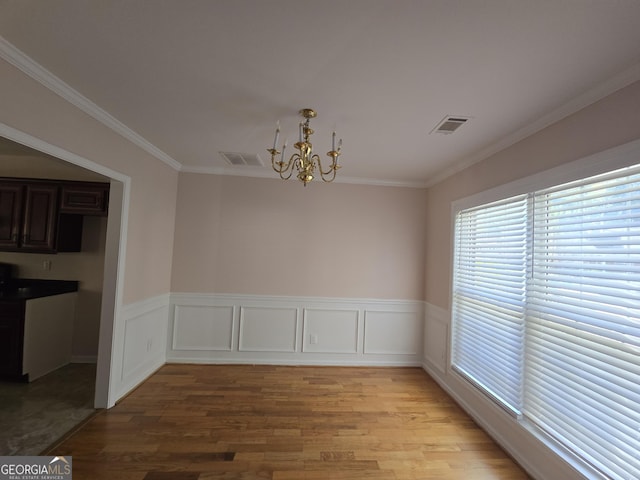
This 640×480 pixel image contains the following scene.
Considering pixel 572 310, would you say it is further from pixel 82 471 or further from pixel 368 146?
pixel 82 471

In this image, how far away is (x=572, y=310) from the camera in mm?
1950

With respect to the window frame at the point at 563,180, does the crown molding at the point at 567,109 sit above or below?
above

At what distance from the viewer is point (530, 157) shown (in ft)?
7.75

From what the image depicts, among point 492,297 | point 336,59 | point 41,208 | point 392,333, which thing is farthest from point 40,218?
point 492,297

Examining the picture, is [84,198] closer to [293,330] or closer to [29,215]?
[29,215]

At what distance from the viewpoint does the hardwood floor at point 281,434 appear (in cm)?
211

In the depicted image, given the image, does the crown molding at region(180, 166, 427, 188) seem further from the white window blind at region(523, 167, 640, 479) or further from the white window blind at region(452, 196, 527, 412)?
the white window blind at region(523, 167, 640, 479)

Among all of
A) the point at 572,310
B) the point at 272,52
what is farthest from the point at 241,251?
the point at 572,310

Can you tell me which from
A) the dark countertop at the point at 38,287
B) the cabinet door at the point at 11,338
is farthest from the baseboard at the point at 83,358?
the dark countertop at the point at 38,287

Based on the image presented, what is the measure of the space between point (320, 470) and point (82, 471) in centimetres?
162

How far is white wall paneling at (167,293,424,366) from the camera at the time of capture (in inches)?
155

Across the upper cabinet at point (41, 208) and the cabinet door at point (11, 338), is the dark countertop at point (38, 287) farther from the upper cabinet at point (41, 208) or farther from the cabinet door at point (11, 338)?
the upper cabinet at point (41, 208)

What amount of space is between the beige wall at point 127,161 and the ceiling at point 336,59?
15 centimetres

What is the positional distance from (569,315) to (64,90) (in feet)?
12.5
